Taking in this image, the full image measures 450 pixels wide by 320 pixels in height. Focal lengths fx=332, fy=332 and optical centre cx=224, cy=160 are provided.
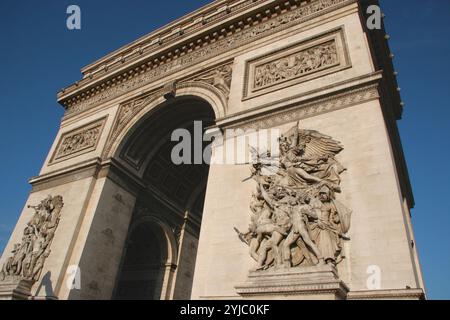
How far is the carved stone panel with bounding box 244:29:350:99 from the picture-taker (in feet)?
30.8

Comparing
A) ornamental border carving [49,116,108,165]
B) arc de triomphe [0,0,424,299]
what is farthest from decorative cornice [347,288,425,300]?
ornamental border carving [49,116,108,165]

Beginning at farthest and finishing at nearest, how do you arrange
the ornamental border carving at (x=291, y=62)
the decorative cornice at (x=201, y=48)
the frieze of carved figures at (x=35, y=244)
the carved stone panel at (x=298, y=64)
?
the frieze of carved figures at (x=35, y=244) < the decorative cornice at (x=201, y=48) < the carved stone panel at (x=298, y=64) < the ornamental border carving at (x=291, y=62)

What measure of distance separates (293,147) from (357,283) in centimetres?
346

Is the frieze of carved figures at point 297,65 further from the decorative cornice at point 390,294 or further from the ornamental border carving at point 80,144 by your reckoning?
the ornamental border carving at point 80,144

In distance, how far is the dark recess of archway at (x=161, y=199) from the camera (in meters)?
13.9

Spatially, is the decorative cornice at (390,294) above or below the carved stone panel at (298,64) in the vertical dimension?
below

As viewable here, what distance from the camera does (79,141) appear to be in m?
15.0

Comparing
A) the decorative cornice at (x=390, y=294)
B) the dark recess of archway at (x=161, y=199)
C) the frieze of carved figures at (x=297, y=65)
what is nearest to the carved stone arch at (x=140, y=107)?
the dark recess of archway at (x=161, y=199)

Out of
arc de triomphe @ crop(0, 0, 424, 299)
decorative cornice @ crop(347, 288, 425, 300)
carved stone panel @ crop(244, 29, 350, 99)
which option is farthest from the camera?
carved stone panel @ crop(244, 29, 350, 99)

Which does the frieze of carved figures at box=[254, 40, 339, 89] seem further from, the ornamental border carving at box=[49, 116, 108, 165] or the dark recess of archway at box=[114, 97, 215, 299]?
the ornamental border carving at box=[49, 116, 108, 165]

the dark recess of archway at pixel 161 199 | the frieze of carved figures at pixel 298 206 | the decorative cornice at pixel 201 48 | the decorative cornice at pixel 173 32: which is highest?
the decorative cornice at pixel 173 32

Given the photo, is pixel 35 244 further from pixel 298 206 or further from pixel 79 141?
pixel 298 206

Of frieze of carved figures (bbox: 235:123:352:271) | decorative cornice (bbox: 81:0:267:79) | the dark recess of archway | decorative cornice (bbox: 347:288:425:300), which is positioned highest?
decorative cornice (bbox: 81:0:267:79)
